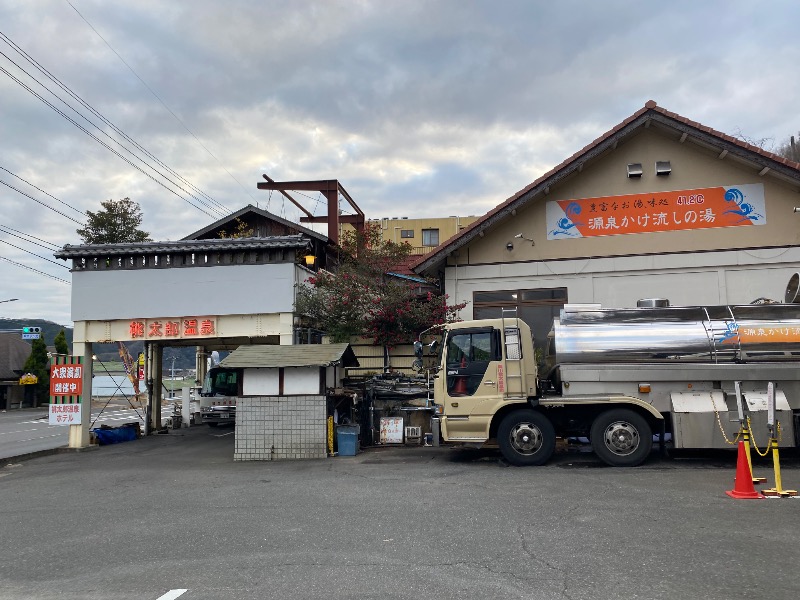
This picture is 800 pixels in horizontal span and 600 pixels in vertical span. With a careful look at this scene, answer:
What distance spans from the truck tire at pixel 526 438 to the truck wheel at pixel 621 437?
84 centimetres

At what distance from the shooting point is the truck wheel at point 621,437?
11484mm

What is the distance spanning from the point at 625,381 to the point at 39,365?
5511 cm

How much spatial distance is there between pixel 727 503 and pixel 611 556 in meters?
3.08

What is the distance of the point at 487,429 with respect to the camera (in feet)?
39.8

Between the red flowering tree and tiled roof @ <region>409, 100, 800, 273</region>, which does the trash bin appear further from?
tiled roof @ <region>409, 100, 800, 273</region>

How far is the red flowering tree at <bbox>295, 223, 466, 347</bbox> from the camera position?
17.0 metres

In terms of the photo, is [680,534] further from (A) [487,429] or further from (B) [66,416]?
(B) [66,416]

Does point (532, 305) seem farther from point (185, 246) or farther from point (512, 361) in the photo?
point (185, 246)

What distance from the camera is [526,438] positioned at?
12.0 metres

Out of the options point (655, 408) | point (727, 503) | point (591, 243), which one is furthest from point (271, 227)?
point (727, 503)

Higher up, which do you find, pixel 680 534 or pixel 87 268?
pixel 87 268

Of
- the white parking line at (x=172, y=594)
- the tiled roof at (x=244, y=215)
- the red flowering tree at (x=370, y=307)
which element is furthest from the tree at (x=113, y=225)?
the white parking line at (x=172, y=594)

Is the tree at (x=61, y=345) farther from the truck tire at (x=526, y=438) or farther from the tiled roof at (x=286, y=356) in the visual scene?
the truck tire at (x=526, y=438)

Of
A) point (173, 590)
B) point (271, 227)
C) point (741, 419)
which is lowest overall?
point (173, 590)
